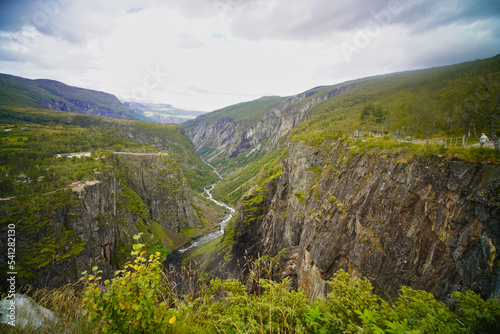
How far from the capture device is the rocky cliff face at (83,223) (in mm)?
37469

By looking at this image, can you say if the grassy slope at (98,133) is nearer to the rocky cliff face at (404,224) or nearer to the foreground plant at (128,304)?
the foreground plant at (128,304)

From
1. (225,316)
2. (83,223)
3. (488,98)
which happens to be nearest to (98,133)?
(83,223)

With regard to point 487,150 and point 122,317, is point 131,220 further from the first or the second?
point 487,150

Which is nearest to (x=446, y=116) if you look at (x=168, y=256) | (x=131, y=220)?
(x=131, y=220)

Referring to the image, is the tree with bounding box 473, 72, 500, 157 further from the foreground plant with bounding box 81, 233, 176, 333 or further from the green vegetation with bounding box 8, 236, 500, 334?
the foreground plant with bounding box 81, 233, 176, 333

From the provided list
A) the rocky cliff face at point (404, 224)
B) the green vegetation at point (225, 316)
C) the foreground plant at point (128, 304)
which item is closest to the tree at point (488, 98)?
the rocky cliff face at point (404, 224)

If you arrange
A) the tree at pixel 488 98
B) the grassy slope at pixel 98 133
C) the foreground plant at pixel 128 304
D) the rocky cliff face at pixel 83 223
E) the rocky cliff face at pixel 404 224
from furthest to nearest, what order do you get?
the grassy slope at pixel 98 133 → the rocky cliff face at pixel 83 223 → the tree at pixel 488 98 → the rocky cliff face at pixel 404 224 → the foreground plant at pixel 128 304

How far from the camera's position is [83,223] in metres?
47.9

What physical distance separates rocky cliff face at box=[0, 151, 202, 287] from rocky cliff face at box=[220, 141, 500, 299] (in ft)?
73.2

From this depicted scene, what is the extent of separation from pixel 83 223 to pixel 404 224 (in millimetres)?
63148

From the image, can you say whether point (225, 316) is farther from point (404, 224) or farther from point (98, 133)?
point (98, 133)

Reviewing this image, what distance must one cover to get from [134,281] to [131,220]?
79359mm

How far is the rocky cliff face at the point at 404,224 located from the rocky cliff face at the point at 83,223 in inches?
879

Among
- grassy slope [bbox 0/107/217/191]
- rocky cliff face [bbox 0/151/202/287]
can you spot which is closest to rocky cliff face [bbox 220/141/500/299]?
rocky cliff face [bbox 0/151/202/287]
